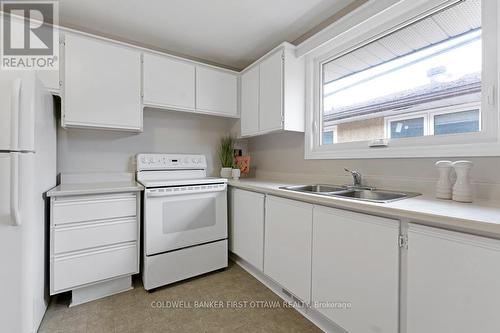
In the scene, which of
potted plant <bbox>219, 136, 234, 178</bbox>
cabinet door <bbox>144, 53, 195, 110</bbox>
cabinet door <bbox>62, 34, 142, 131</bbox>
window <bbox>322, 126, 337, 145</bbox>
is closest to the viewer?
Result: cabinet door <bbox>62, 34, 142, 131</bbox>

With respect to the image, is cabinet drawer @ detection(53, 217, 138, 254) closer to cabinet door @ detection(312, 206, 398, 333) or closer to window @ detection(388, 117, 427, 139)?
cabinet door @ detection(312, 206, 398, 333)

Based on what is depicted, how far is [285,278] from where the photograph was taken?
1674mm

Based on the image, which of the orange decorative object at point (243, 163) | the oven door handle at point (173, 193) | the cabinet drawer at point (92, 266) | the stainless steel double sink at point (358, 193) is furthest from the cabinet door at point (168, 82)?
the stainless steel double sink at point (358, 193)

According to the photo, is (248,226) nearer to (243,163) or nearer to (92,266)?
(243,163)

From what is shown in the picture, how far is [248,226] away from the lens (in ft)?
6.84

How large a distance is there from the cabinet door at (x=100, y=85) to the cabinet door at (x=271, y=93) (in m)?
1.16

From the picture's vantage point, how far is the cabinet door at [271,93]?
6.94 feet

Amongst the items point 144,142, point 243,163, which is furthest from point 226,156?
point 144,142

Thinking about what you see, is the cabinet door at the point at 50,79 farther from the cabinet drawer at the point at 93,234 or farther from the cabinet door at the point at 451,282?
the cabinet door at the point at 451,282

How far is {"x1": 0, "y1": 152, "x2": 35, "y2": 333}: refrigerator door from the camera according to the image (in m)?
1.18

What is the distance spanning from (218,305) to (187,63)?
223 centimetres

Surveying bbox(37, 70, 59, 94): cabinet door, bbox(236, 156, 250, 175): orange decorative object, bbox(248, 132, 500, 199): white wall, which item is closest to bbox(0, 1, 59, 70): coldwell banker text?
bbox(37, 70, 59, 94): cabinet door

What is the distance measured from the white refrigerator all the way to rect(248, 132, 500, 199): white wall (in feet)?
6.55

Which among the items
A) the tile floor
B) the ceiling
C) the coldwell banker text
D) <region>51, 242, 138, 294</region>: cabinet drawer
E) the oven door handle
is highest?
the ceiling
